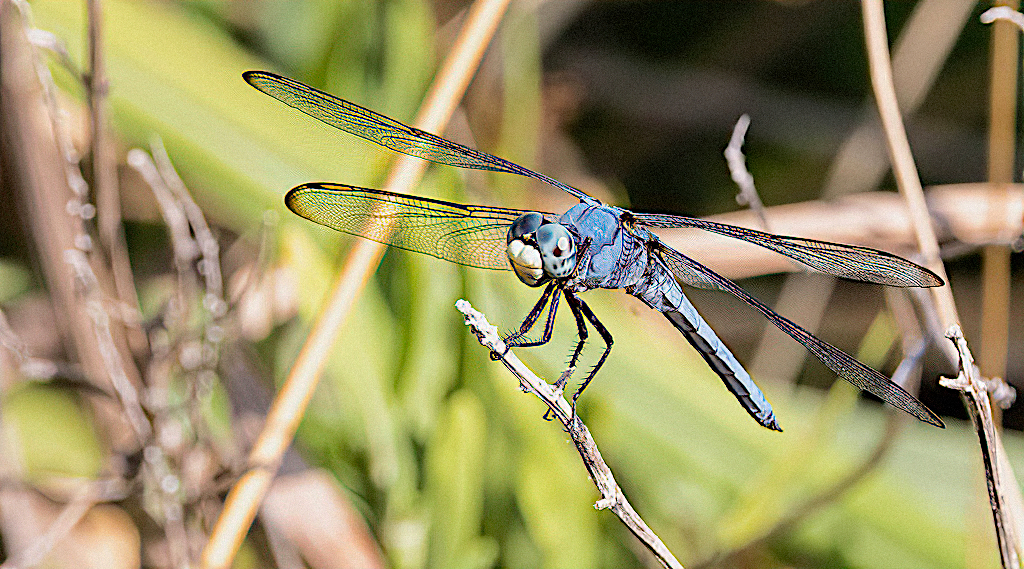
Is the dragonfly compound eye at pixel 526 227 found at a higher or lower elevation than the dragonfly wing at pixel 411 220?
higher

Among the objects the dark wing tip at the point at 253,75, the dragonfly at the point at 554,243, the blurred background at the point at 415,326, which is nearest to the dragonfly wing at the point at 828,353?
the dragonfly at the point at 554,243

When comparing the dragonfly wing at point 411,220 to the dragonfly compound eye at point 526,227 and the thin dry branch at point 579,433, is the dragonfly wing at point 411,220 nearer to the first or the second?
the dragonfly compound eye at point 526,227

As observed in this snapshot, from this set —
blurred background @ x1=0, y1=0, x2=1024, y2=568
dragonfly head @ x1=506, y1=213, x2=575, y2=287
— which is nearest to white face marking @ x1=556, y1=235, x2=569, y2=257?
dragonfly head @ x1=506, y1=213, x2=575, y2=287

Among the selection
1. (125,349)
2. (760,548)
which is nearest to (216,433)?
(125,349)

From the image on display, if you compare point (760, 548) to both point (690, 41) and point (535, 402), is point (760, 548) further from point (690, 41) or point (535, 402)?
point (690, 41)

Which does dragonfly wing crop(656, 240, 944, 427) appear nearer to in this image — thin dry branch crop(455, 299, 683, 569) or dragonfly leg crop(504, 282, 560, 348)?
dragonfly leg crop(504, 282, 560, 348)

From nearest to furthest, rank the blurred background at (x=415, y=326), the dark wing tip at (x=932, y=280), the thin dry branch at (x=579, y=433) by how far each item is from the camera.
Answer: the thin dry branch at (x=579, y=433) < the dark wing tip at (x=932, y=280) < the blurred background at (x=415, y=326)

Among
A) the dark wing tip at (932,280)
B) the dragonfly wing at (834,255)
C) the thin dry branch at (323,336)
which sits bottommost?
the thin dry branch at (323,336)
